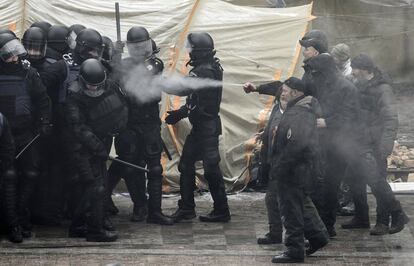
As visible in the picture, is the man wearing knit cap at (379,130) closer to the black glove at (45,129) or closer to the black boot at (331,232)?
the black boot at (331,232)

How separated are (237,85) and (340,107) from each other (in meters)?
2.73

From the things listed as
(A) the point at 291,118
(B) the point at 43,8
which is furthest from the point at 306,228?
(B) the point at 43,8

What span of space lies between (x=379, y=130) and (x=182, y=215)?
2.29 meters

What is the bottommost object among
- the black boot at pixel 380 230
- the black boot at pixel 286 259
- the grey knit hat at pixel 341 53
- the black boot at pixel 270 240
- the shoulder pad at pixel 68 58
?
the black boot at pixel 270 240

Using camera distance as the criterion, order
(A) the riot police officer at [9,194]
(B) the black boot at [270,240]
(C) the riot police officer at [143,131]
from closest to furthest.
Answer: (A) the riot police officer at [9,194], (B) the black boot at [270,240], (C) the riot police officer at [143,131]

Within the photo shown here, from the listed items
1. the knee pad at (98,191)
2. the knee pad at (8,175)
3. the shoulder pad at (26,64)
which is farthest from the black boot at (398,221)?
the shoulder pad at (26,64)

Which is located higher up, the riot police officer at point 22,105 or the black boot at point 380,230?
the riot police officer at point 22,105

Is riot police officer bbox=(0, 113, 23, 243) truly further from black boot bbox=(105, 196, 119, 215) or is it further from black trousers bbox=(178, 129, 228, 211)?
black trousers bbox=(178, 129, 228, 211)

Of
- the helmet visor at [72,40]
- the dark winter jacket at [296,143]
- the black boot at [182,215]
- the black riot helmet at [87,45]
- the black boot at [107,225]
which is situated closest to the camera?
the dark winter jacket at [296,143]

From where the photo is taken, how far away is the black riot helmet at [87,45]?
11938 mm

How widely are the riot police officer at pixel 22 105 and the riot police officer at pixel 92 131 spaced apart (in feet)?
1.06

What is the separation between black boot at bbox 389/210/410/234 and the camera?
12086 millimetres

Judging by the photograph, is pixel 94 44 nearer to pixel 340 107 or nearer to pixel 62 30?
pixel 62 30

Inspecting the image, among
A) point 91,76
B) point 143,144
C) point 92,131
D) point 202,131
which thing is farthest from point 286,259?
point 91,76
